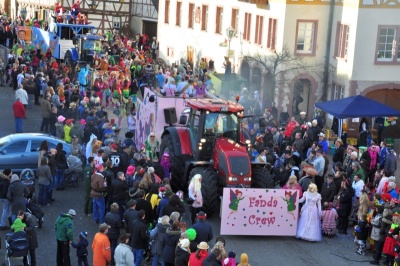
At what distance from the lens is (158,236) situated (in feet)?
54.9

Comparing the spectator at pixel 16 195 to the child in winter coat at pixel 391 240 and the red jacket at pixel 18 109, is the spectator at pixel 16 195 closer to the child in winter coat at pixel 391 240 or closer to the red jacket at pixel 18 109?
the child in winter coat at pixel 391 240

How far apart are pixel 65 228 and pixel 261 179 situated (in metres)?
5.64

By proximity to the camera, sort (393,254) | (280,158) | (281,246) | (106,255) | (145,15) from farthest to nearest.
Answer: (145,15), (280,158), (281,246), (393,254), (106,255)

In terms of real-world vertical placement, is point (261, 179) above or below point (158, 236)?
above

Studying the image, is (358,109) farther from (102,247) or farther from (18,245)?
(18,245)

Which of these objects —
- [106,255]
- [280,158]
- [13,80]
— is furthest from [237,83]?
[106,255]

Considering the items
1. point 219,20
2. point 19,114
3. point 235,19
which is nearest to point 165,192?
point 19,114

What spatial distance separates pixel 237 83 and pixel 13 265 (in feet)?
74.4

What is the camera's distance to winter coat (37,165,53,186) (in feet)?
70.3

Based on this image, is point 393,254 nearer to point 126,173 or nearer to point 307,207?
point 307,207

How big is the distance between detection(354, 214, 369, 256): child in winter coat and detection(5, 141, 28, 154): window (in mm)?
9720

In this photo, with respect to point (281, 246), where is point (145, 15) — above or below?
above

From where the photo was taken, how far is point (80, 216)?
2105 cm

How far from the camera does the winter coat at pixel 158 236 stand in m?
16.6
